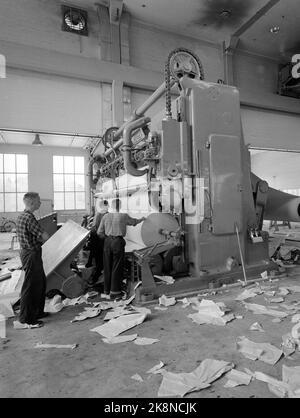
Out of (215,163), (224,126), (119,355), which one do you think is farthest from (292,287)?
Answer: (119,355)

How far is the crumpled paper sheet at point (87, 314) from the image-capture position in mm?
3141

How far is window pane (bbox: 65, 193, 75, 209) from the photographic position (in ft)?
55.9

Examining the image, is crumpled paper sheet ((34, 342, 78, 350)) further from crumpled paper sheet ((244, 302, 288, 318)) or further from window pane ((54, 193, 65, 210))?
window pane ((54, 193, 65, 210))

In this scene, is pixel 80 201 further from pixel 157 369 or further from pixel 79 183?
pixel 157 369

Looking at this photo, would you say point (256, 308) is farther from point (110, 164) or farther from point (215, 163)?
point (110, 164)

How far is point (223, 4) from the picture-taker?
7727 millimetres

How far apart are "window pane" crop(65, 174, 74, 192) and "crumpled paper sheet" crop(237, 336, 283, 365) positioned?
15.8 m

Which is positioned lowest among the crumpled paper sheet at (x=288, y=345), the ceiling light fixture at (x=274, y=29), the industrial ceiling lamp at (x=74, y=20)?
the crumpled paper sheet at (x=288, y=345)

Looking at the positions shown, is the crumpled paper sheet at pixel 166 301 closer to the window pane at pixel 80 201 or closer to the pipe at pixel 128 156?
the pipe at pixel 128 156

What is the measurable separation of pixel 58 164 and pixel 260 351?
1635 centimetres

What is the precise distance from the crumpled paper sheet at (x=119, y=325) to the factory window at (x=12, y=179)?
601 inches

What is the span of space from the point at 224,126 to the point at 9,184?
15.2 meters

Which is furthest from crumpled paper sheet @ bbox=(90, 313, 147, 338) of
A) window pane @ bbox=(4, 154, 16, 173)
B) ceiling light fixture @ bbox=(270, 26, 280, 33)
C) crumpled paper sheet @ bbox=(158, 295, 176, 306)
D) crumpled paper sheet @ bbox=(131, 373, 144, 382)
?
window pane @ bbox=(4, 154, 16, 173)

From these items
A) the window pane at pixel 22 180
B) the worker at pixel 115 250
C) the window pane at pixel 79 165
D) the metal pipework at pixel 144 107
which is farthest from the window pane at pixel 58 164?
the worker at pixel 115 250
